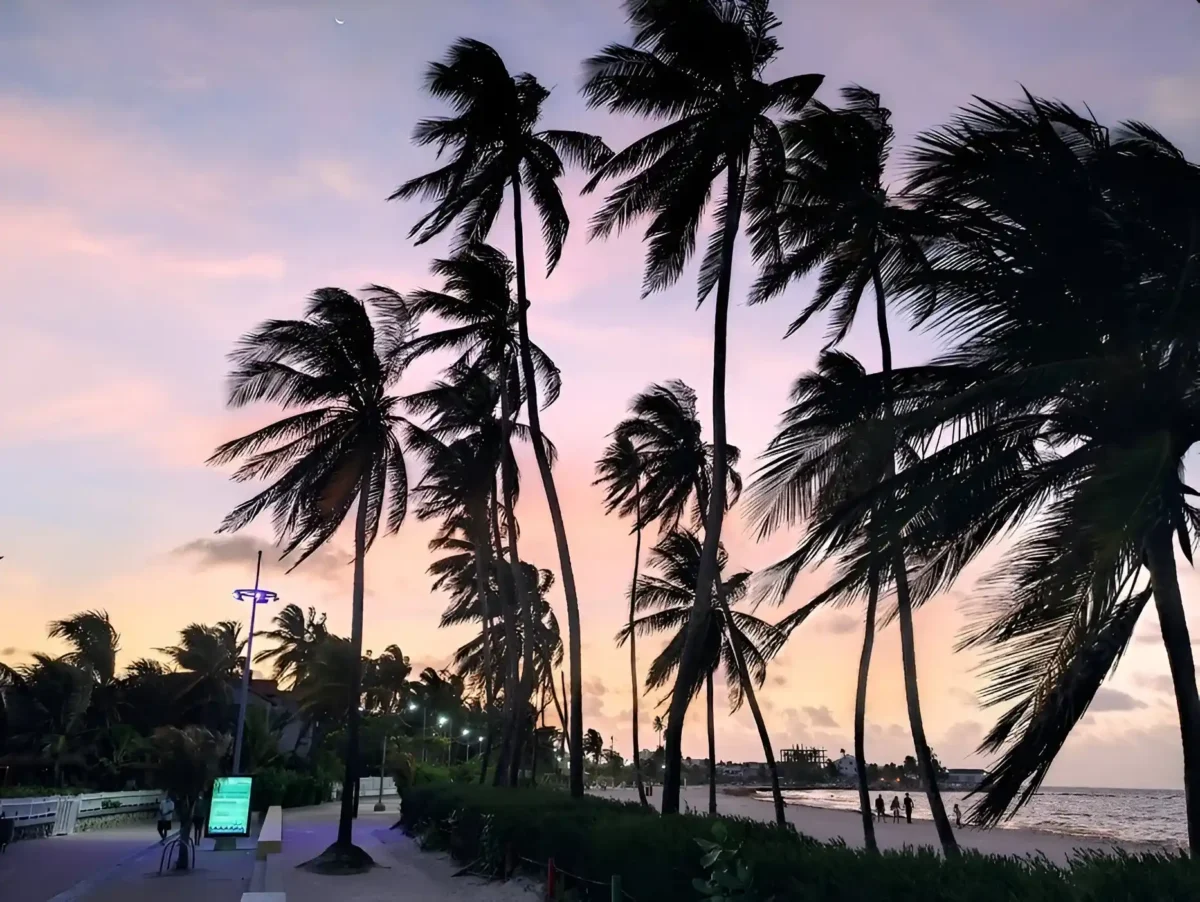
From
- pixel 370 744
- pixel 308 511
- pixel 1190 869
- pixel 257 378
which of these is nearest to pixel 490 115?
pixel 257 378

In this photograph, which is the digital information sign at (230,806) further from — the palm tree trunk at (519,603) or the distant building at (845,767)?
the distant building at (845,767)

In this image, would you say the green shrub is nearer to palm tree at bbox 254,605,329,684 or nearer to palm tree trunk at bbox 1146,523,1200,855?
palm tree at bbox 254,605,329,684

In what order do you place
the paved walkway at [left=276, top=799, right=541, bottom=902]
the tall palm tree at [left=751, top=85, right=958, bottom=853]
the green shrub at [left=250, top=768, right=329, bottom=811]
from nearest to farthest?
the tall palm tree at [left=751, top=85, right=958, bottom=853], the paved walkway at [left=276, top=799, right=541, bottom=902], the green shrub at [left=250, top=768, right=329, bottom=811]

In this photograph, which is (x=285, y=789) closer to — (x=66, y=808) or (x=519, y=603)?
(x=66, y=808)

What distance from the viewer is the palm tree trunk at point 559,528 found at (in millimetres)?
17422

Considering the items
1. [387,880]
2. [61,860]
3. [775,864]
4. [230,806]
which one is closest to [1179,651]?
[775,864]

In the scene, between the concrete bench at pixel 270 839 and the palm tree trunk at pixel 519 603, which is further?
the palm tree trunk at pixel 519 603

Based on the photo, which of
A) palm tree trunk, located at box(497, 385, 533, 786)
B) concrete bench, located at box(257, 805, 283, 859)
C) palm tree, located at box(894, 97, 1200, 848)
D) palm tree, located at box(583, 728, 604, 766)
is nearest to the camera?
palm tree, located at box(894, 97, 1200, 848)

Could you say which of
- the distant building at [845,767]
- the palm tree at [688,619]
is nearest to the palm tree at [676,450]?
the palm tree at [688,619]

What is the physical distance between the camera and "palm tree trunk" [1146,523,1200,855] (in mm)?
6058

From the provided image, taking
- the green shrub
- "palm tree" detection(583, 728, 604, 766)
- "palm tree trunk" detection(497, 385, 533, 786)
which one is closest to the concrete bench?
"palm tree trunk" detection(497, 385, 533, 786)

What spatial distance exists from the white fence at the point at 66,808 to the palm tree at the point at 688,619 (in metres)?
17.2

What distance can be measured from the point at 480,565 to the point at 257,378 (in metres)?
11.9

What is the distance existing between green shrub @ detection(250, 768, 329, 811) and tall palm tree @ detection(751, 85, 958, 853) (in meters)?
28.9
